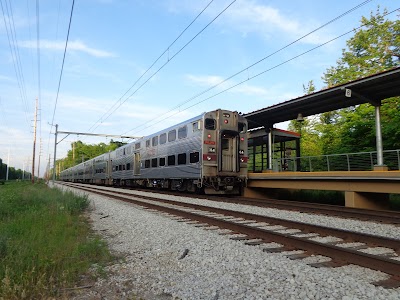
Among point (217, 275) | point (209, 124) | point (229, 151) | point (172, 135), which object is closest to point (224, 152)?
point (229, 151)

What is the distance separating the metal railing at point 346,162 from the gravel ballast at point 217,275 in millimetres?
9402

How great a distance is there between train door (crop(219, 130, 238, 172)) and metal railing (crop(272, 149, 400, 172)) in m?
2.97

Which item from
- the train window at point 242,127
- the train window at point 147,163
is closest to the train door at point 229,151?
the train window at point 242,127

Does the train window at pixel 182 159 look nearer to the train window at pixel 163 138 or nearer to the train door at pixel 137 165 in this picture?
the train window at pixel 163 138

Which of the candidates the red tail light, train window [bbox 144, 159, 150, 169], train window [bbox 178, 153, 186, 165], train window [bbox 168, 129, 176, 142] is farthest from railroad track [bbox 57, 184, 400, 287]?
train window [bbox 144, 159, 150, 169]

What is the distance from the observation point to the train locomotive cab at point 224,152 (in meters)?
15.8

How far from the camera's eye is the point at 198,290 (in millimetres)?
3748

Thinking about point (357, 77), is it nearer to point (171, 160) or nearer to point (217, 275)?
point (171, 160)

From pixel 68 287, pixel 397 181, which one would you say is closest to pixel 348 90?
pixel 397 181

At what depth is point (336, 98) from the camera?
14711 millimetres

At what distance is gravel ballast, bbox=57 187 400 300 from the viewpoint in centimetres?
360

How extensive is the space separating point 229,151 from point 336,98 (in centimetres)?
570

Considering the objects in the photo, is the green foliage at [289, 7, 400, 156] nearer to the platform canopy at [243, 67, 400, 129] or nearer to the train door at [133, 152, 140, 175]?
the platform canopy at [243, 67, 400, 129]

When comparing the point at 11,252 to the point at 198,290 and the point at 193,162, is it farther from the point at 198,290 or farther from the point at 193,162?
the point at 193,162
